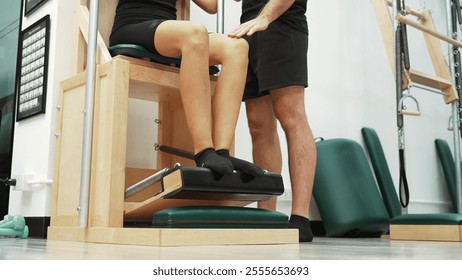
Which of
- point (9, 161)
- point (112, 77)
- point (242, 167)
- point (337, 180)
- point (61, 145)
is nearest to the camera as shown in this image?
point (242, 167)

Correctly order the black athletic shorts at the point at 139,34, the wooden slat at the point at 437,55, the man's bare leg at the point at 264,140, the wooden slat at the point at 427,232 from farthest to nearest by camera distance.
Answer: the wooden slat at the point at 437,55, the wooden slat at the point at 427,232, the man's bare leg at the point at 264,140, the black athletic shorts at the point at 139,34

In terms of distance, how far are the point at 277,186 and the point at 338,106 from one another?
176cm

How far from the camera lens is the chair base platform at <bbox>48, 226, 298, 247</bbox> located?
1360 mm

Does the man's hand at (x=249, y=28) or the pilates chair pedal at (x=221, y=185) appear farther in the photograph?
the man's hand at (x=249, y=28)

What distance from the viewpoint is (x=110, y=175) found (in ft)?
5.32

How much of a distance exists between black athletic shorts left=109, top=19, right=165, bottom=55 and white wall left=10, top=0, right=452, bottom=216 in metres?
0.45

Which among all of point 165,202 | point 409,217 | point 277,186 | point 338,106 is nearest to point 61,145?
point 165,202

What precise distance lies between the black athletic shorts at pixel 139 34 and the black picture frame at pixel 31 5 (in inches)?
27.0

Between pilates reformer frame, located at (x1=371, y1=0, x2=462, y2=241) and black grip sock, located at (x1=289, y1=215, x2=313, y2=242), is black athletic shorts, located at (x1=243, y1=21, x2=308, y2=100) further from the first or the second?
pilates reformer frame, located at (x1=371, y1=0, x2=462, y2=241)

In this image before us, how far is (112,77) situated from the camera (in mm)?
1660

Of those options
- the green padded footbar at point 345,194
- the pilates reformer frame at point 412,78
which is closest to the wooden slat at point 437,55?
the pilates reformer frame at point 412,78

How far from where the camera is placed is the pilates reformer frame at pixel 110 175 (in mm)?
1483

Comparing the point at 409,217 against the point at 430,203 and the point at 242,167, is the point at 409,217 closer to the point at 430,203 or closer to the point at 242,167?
the point at 242,167

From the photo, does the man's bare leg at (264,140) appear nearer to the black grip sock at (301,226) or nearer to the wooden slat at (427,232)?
the black grip sock at (301,226)
